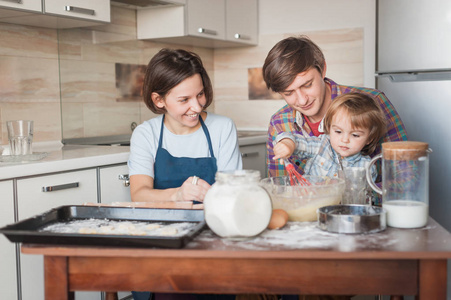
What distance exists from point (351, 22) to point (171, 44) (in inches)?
50.6

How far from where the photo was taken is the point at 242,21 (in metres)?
3.90

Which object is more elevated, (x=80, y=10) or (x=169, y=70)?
(x=80, y=10)

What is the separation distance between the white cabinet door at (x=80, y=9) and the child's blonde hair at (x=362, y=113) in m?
1.37

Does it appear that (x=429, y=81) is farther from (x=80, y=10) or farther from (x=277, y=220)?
(x=80, y=10)

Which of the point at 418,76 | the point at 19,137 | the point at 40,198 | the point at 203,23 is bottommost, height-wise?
the point at 40,198

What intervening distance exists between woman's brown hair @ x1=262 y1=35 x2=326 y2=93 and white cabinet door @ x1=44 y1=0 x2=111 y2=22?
1.10 m

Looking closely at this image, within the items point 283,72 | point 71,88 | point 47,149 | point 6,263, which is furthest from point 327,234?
point 71,88

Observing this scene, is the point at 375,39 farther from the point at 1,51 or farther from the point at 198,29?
the point at 1,51

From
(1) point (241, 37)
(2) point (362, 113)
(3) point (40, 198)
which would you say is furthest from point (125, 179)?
(1) point (241, 37)

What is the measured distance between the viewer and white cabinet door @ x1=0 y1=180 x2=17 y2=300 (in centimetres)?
194

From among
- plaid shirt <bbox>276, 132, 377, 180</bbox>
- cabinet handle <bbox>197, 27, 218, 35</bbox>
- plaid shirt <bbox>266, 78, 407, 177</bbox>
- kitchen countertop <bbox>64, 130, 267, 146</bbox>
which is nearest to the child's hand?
plaid shirt <bbox>276, 132, 377, 180</bbox>

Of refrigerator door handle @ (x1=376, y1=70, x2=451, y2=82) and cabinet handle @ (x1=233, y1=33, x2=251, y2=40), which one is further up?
cabinet handle @ (x1=233, y1=33, x2=251, y2=40)

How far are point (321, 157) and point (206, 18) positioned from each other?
6.46ft

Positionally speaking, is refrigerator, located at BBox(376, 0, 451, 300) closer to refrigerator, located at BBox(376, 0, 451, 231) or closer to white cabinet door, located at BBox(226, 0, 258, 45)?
refrigerator, located at BBox(376, 0, 451, 231)
